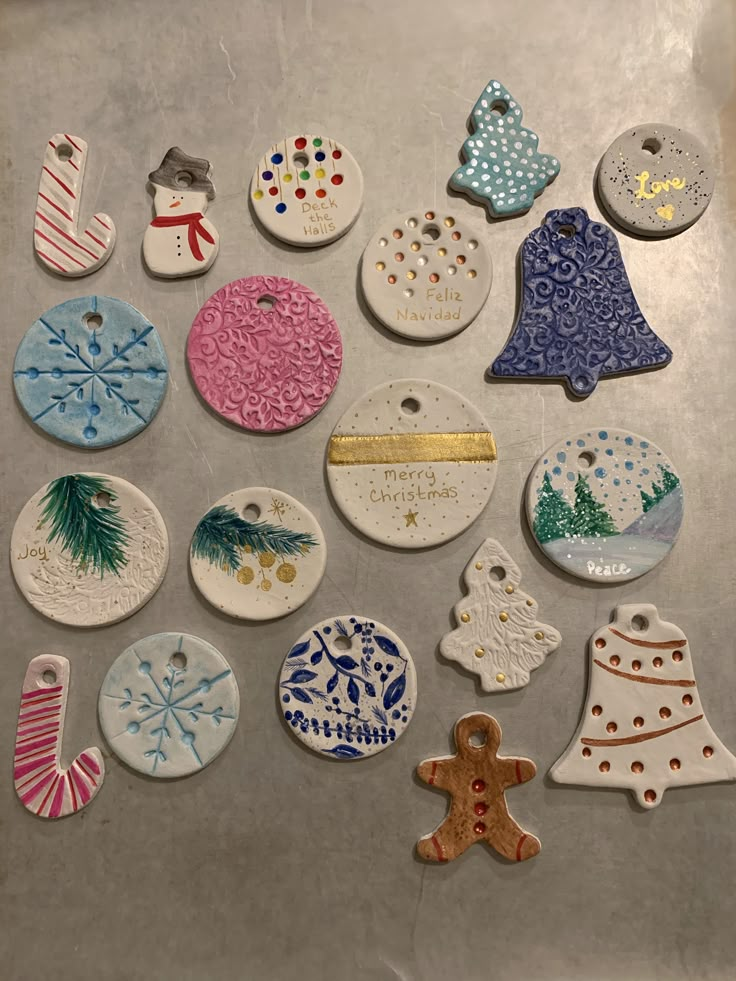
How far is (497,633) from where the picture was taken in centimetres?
99

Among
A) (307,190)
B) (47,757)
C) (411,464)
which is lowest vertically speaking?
(47,757)

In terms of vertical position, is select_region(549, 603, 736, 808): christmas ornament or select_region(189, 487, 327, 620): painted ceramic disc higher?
select_region(189, 487, 327, 620): painted ceramic disc

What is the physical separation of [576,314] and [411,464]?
33cm

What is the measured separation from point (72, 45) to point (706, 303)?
1061 mm

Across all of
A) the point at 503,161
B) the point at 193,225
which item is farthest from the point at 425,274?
the point at 193,225

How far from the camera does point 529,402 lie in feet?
3.39

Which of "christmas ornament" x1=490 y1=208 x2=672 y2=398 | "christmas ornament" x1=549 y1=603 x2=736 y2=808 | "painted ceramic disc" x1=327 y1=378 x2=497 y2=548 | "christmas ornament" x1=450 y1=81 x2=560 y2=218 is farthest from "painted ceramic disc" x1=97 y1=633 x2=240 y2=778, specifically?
"christmas ornament" x1=450 y1=81 x2=560 y2=218

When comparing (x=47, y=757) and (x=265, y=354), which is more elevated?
(x=265, y=354)

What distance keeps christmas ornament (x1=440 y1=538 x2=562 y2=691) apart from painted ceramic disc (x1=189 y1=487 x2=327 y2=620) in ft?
0.71

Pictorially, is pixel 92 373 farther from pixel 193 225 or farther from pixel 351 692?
pixel 351 692

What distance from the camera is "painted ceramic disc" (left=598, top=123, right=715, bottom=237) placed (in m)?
1.05

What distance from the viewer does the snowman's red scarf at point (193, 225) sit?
1.03 m

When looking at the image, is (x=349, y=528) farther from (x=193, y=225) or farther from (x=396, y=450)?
(x=193, y=225)

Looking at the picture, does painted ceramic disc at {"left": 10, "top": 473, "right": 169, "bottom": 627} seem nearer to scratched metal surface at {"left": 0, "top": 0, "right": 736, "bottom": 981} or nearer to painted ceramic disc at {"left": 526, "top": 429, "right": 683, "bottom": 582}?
scratched metal surface at {"left": 0, "top": 0, "right": 736, "bottom": 981}
